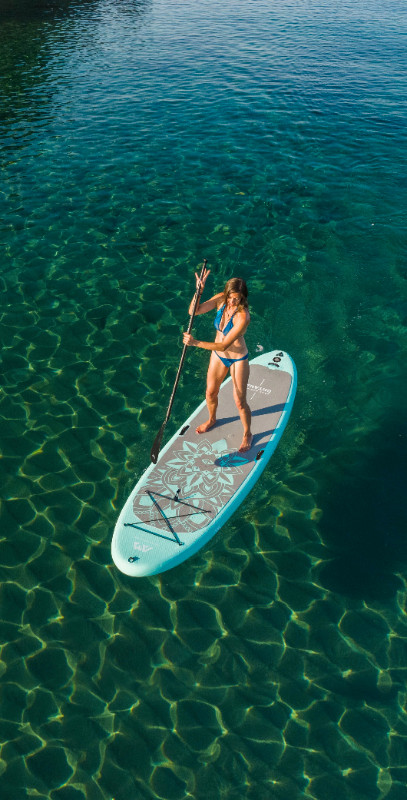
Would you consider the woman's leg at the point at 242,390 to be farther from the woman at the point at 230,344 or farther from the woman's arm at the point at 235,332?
the woman's arm at the point at 235,332

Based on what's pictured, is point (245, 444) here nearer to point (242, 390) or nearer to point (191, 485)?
point (242, 390)

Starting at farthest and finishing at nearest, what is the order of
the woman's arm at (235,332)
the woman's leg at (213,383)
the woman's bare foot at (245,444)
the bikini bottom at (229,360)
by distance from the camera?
the woman's bare foot at (245,444) < the woman's leg at (213,383) < the bikini bottom at (229,360) < the woman's arm at (235,332)

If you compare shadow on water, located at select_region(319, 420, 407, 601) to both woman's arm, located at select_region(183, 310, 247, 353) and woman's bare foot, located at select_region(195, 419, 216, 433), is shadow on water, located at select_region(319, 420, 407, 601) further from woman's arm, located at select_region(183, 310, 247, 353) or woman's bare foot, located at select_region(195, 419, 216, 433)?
woman's arm, located at select_region(183, 310, 247, 353)

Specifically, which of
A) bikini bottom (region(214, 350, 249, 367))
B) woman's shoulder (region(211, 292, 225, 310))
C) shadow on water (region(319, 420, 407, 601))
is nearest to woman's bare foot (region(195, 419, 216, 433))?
bikini bottom (region(214, 350, 249, 367))

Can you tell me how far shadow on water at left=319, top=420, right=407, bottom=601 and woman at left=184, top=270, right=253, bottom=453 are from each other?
6.21 feet

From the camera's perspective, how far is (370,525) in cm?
823

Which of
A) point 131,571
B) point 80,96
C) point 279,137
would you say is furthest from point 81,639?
point 80,96

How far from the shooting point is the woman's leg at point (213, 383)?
8.26 m

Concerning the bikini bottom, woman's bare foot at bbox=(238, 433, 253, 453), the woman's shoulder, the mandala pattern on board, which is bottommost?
the mandala pattern on board

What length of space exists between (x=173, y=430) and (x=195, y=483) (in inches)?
68.1

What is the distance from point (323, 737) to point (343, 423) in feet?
17.6

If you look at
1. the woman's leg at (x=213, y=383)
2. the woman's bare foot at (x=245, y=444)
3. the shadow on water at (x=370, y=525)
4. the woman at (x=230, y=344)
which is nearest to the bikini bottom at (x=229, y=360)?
the woman at (x=230, y=344)

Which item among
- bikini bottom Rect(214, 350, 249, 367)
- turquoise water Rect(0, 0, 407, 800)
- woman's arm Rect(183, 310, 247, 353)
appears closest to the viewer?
turquoise water Rect(0, 0, 407, 800)

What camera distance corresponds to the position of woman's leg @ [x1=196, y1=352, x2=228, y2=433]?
8262 millimetres
